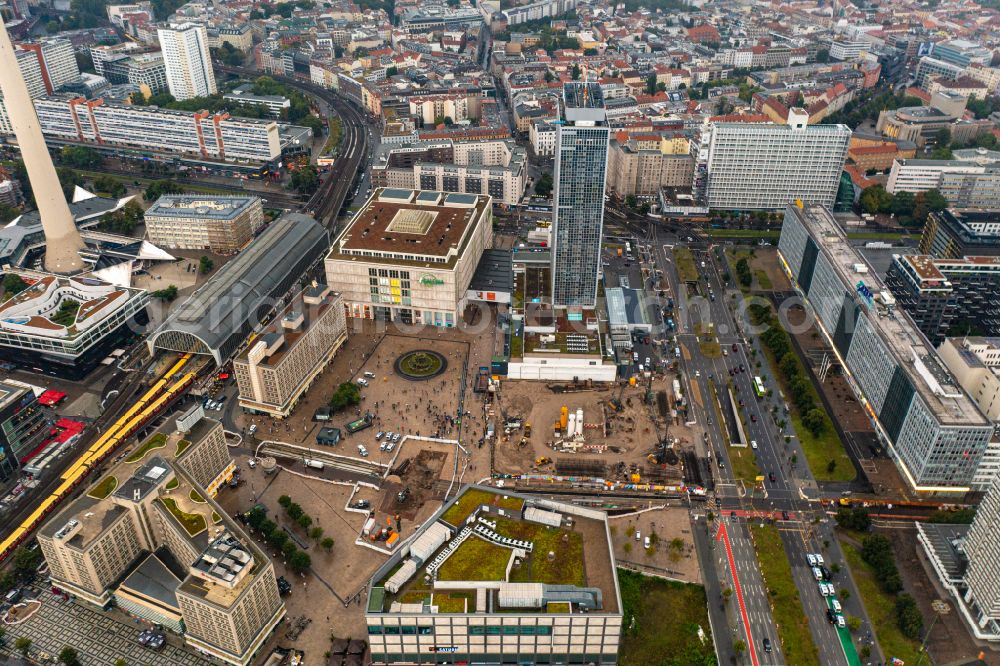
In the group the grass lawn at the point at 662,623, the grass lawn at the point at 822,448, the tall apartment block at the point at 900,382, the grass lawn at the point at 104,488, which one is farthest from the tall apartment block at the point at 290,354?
the tall apartment block at the point at 900,382

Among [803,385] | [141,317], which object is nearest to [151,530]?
[141,317]

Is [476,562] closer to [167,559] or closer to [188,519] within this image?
[188,519]

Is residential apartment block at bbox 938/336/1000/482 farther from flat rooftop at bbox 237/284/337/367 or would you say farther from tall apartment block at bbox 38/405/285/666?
flat rooftop at bbox 237/284/337/367

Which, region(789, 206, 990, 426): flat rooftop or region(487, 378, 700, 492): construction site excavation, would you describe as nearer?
region(789, 206, 990, 426): flat rooftop

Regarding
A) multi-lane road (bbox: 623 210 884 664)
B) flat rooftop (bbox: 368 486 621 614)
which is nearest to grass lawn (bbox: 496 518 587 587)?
flat rooftop (bbox: 368 486 621 614)

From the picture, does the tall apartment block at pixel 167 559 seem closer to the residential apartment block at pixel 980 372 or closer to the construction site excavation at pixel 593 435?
the construction site excavation at pixel 593 435

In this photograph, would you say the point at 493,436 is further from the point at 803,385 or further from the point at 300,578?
the point at 803,385

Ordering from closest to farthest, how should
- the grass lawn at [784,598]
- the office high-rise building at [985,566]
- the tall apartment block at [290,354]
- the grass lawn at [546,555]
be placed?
the office high-rise building at [985,566] < the grass lawn at [546,555] < the grass lawn at [784,598] < the tall apartment block at [290,354]
